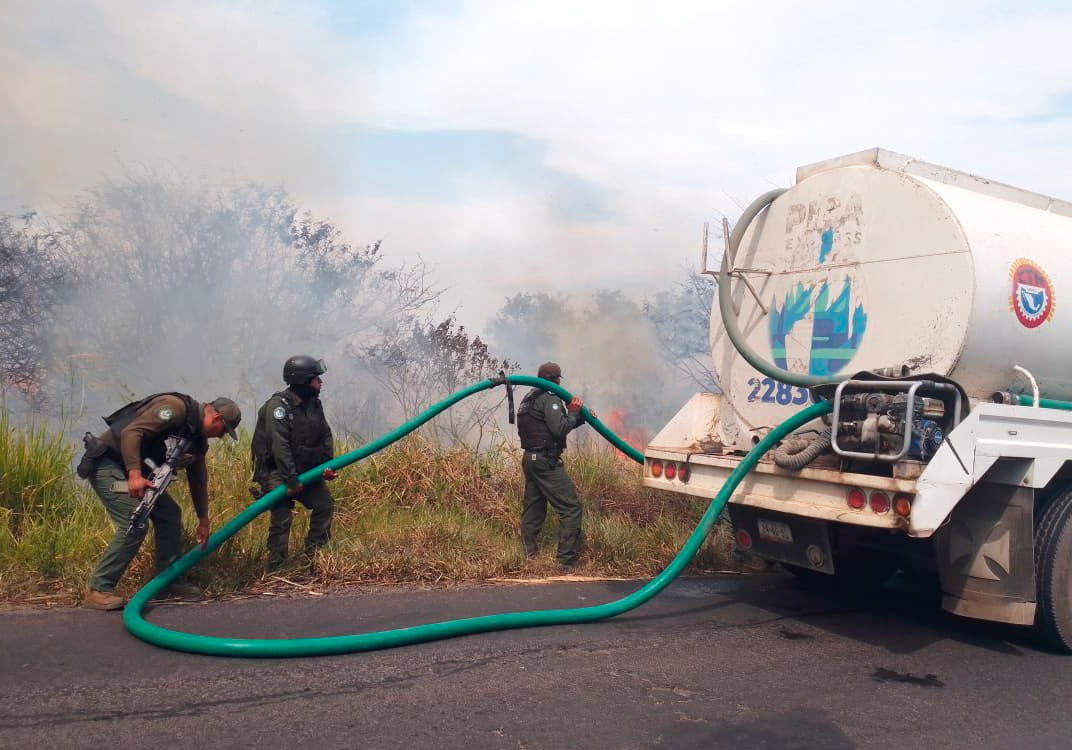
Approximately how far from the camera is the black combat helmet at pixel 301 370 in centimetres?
575

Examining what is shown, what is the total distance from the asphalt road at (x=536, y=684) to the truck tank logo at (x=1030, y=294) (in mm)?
1844

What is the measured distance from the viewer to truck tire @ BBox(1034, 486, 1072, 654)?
481 centimetres

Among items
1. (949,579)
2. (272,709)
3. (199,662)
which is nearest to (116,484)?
(199,662)

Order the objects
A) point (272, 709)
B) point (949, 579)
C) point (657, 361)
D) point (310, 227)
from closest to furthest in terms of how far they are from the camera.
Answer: point (272, 709) < point (949, 579) < point (310, 227) < point (657, 361)

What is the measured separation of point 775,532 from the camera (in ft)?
17.3

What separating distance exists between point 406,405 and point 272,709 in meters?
5.87

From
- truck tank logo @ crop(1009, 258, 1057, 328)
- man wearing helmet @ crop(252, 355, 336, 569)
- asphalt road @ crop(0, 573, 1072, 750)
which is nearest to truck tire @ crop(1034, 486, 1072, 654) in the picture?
asphalt road @ crop(0, 573, 1072, 750)

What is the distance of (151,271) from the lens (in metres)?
9.49

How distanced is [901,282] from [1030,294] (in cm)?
75

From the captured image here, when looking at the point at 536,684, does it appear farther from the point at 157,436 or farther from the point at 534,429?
the point at 534,429

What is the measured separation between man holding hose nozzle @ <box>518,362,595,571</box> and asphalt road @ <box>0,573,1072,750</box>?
1067 millimetres

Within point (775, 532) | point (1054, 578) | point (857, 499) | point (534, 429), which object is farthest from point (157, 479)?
point (1054, 578)

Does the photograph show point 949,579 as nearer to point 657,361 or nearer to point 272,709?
point 272,709

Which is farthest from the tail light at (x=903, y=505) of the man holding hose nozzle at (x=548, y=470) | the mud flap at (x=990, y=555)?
the man holding hose nozzle at (x=548, y=470)
